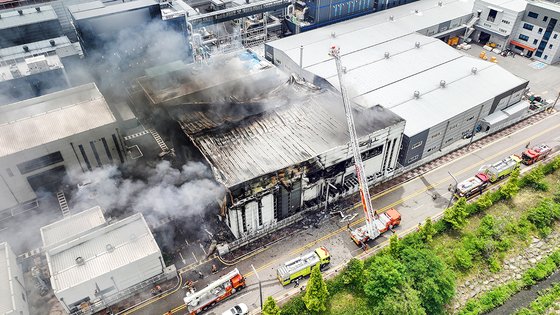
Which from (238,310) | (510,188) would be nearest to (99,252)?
(238,310)

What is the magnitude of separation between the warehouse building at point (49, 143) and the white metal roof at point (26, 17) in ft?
59.5

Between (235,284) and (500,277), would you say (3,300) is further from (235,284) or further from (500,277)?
(500,277)

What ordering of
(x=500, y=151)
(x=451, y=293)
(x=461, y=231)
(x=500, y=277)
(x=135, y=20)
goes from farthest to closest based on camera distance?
(x=135, y=20), (x=500, y=151), (x=461, y=231), (x=500, y=277), (x=451, y=293)

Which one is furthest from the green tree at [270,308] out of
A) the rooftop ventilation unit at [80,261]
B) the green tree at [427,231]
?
the green tree at [427,231]

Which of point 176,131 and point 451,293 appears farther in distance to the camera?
point 176,131

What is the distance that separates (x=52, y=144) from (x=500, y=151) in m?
60.8

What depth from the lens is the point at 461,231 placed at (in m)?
47.2

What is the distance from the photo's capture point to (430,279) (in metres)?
38.5

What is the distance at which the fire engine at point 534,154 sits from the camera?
56.2 metres

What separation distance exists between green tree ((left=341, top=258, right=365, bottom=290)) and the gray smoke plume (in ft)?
52.0

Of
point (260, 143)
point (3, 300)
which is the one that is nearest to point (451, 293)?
point (260, 143)

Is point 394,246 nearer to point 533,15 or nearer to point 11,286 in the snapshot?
point 11,286

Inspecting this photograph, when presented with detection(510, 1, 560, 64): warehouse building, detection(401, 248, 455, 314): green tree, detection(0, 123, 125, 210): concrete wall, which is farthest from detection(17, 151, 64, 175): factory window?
detection(510, 1, 560, 64): warehouse building

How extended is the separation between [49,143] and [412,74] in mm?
53473
